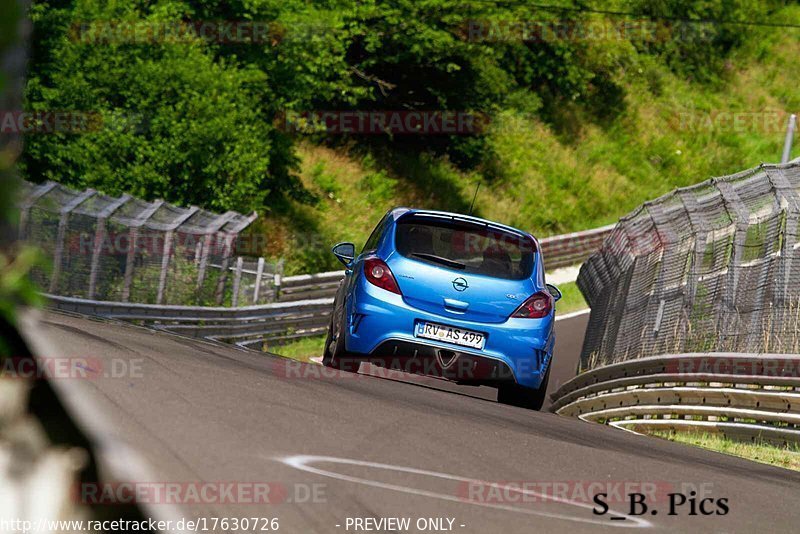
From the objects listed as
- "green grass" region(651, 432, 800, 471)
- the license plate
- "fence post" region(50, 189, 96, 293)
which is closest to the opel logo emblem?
the license plate

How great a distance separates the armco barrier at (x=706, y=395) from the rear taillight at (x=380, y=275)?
3.39 m

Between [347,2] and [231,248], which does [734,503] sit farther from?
[347,2]

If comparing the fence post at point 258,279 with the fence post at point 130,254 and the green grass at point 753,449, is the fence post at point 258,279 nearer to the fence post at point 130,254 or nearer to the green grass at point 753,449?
the fence post at point 130,254

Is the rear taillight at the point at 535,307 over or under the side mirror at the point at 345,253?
under

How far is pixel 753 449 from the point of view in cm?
1047

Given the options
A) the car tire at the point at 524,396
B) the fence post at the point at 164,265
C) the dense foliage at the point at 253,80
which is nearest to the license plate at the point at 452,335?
the car tire at the point at 524,396

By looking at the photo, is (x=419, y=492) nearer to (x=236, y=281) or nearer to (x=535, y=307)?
(x=535, y=307)

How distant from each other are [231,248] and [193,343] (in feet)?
32.5

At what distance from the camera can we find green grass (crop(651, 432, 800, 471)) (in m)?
9.93

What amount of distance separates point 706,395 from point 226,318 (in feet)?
31.7

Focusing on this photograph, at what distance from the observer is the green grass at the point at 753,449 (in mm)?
9933

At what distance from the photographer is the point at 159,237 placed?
18391mm

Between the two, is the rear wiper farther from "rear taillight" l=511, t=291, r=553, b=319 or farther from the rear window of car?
"rear taillight" l=511, t=291, r=553, b=319

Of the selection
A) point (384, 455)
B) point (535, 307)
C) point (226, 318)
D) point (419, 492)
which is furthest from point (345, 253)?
point (226, 318)
